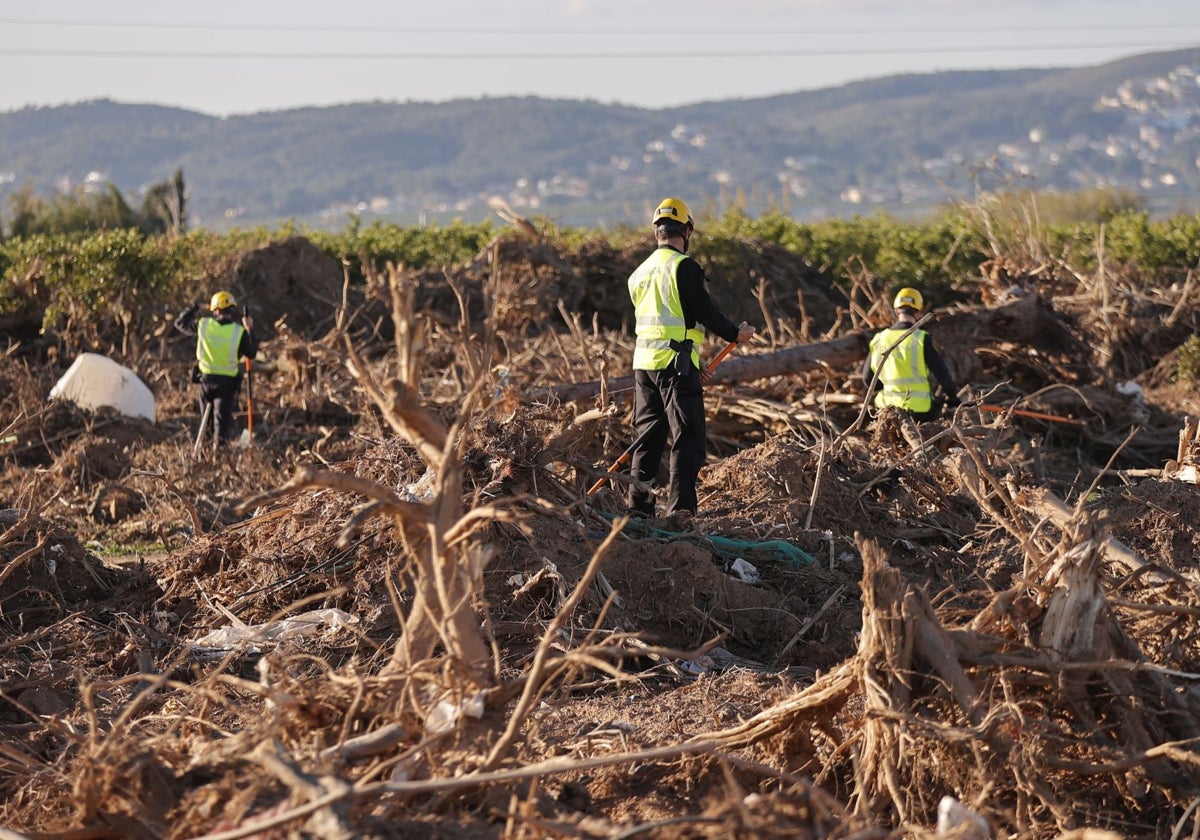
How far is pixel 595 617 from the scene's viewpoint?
6.18 m

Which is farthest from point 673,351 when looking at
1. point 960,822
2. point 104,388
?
point 104,388

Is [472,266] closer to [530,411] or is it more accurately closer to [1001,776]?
[530,411]

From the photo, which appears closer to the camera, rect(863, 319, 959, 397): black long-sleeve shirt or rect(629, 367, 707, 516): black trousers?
rect(629, 367, 707, 516): black trousers

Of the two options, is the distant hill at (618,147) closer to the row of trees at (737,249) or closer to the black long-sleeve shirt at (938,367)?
the row of trees at (737,249)

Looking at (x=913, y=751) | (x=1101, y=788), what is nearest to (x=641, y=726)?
(x=913, y=751)

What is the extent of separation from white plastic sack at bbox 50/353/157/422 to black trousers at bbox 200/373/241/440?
1.50 metres

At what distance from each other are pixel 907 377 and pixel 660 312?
2.41 meters

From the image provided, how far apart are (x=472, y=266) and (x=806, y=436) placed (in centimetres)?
761

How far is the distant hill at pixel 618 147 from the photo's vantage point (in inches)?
5536

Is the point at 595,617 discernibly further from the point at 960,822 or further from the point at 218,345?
the point at 218,345

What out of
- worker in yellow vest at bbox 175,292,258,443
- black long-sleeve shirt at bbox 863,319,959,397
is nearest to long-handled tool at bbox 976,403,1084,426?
black long-sleeve shirt at bbox 863,319,959,397

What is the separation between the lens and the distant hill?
461 ft

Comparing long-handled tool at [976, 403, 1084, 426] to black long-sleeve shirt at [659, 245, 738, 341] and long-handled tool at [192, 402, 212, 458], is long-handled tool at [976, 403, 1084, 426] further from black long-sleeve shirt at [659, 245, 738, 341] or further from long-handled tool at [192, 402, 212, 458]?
long-handled tool at [192, 402, 212, 458]

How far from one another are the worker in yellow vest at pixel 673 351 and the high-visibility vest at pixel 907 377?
1.90 m
